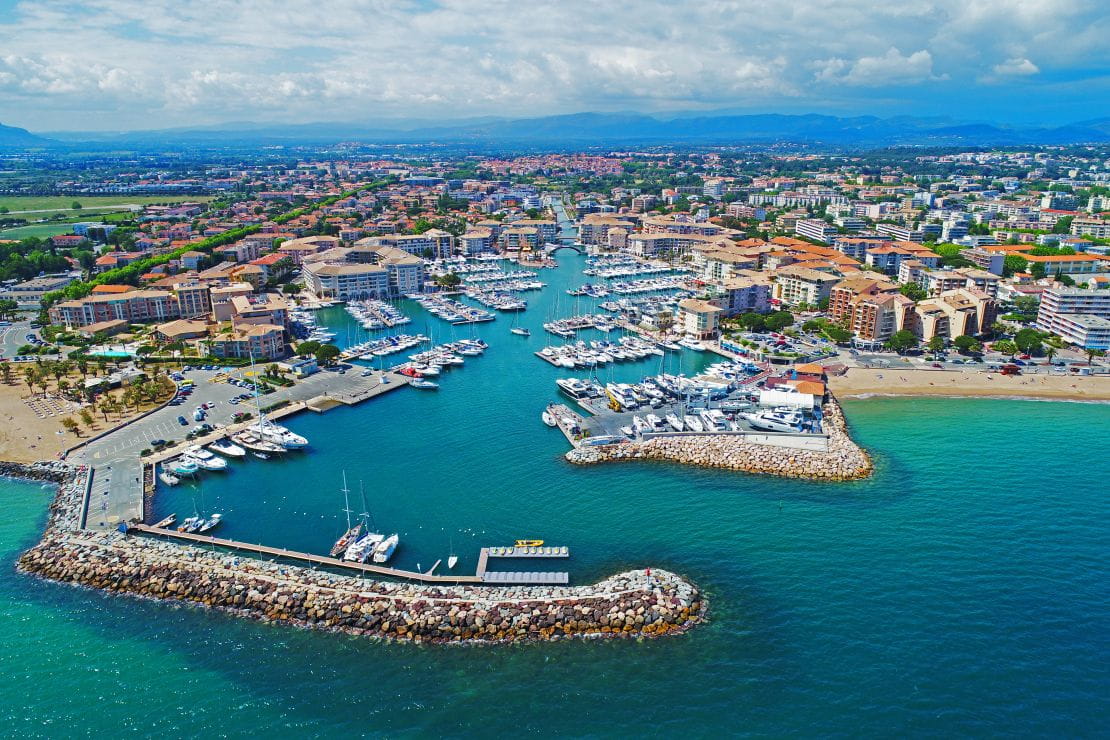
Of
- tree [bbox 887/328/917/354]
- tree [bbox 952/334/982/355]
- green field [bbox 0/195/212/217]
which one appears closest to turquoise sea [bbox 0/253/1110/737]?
tree [bbox 887/328/917/354]

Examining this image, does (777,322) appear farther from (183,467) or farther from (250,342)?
(183,467)

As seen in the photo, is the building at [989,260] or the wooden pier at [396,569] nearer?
the wooden pier at [396,569]

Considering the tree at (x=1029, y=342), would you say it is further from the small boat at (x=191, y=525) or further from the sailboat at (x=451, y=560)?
the small boat at (x=191, y=525)

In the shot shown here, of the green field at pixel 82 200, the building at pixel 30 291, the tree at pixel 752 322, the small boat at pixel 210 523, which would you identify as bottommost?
the small boat at pixel 210 523

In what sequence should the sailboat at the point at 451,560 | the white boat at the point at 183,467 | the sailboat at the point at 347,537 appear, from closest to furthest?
the sailboat at the point at 451,560
the sailboat at the point at 347,537
the white boat at the point at 183,467

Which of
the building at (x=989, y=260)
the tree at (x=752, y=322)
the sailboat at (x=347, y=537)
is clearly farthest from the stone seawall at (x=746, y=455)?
the building at (x=989, y=260)

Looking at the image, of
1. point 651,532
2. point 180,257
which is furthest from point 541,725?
point 180,257

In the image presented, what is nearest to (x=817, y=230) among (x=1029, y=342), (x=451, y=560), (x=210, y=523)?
(x=1029, y=342)
